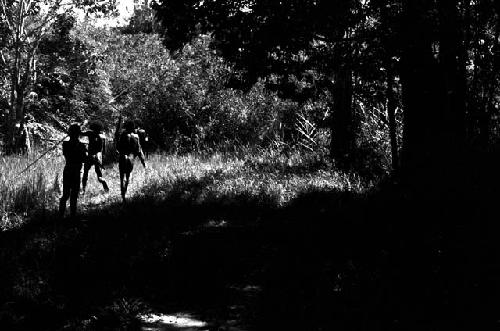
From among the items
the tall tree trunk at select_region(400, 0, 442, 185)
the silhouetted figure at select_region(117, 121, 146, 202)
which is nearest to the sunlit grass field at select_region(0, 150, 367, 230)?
the silhouetted figure at select_region(117, 121, 146, 202)

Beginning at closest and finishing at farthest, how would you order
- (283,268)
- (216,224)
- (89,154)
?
(283,268) → (216,224) → (89,154)

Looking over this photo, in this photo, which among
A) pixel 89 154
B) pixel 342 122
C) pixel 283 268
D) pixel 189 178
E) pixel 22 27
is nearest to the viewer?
pixel 283 268

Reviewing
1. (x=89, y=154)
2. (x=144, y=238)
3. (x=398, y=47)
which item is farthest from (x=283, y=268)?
(x=89, y=154)

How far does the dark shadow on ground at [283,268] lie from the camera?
444 centimetres

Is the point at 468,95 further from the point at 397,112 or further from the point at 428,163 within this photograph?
the point at 397,112

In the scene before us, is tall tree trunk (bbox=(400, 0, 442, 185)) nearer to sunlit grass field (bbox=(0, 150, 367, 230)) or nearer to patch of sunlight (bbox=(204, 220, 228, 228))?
sunlit grass field (bbox=(0, 150, 367, 230))

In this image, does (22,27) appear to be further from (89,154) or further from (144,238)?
(144,238)

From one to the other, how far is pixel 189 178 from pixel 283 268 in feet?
21.7

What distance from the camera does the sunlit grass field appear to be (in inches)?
372

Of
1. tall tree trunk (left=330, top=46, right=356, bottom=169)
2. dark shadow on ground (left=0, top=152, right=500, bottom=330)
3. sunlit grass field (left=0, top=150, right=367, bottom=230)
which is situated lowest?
dark shadow on ground (left=0, top=152, right=500, bottom=330)

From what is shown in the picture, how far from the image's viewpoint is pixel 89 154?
33.2 feet

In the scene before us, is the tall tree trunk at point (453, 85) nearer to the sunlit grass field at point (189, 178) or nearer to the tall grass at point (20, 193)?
the sunlit grass field at point (189, 178)

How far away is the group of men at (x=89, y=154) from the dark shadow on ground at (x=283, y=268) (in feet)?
2.42

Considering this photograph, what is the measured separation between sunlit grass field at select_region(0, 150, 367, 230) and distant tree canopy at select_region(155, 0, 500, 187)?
5.56 ft
